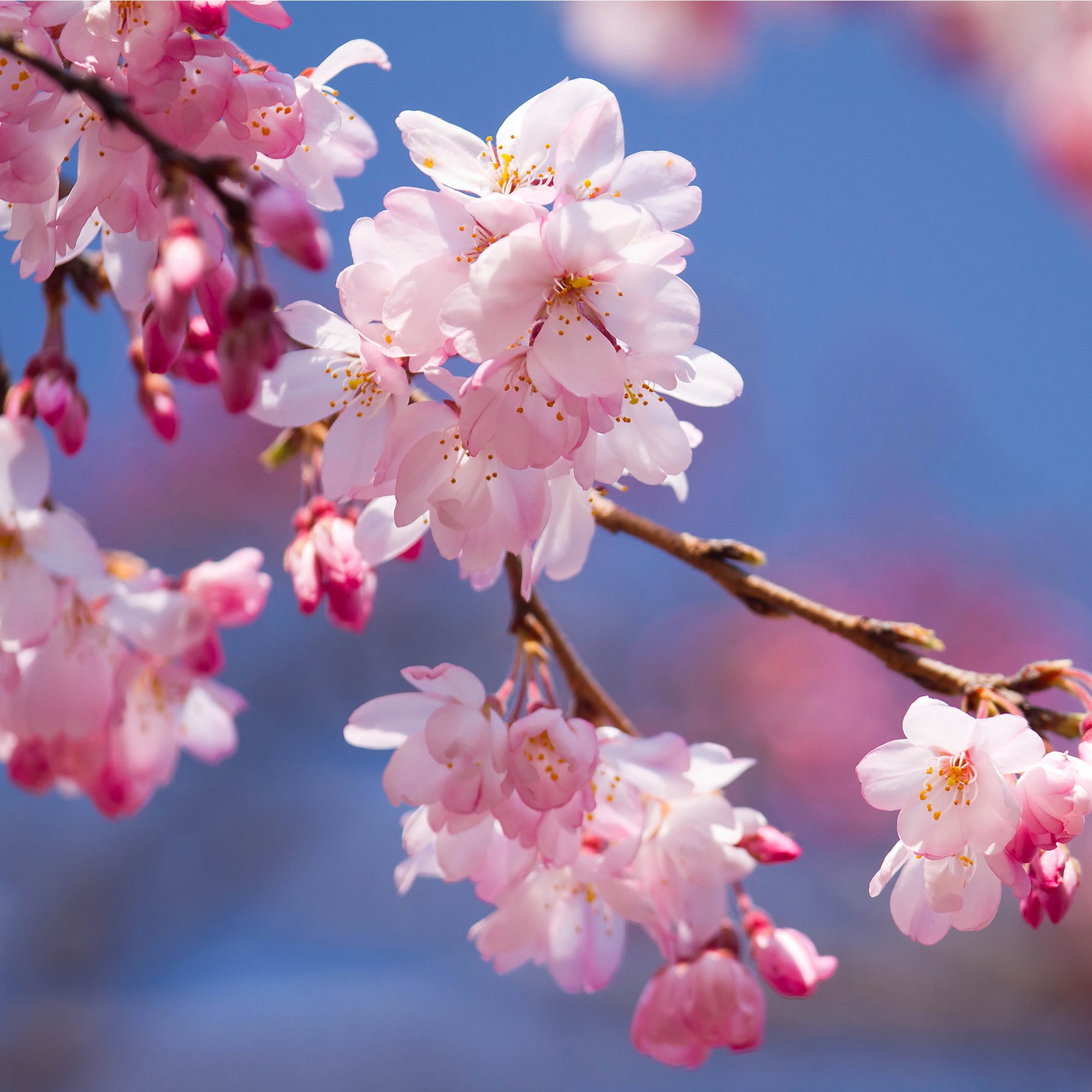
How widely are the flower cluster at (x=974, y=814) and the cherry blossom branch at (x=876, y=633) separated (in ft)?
0.17

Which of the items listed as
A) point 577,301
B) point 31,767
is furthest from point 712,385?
point 31,767

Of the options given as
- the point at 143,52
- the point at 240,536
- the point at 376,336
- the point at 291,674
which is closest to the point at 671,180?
the point at 376,336

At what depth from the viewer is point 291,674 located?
310 centimetres

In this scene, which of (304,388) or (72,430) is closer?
(304,388)

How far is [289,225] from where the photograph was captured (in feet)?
1.41

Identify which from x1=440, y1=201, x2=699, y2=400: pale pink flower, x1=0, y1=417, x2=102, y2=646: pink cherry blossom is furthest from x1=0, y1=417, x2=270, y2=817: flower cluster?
x1=440, y1=201, x2=699, y2=400: pale pink flower

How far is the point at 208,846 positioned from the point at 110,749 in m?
2.04

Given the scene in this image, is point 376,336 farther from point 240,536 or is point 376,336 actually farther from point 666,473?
point 240,536

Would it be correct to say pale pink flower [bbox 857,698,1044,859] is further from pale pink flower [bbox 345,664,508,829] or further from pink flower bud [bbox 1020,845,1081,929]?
pale pink flower [bbox 345,664,508,829]

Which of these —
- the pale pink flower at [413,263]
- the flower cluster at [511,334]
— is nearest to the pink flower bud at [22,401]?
the flower cluster at [511,334]

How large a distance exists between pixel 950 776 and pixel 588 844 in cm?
29

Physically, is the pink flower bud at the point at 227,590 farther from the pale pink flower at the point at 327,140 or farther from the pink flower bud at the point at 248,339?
the pink flower bud at the point at 248,339

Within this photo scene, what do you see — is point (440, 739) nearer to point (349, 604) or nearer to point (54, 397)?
point (349, 604)

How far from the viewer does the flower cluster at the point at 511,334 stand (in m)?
0.59
